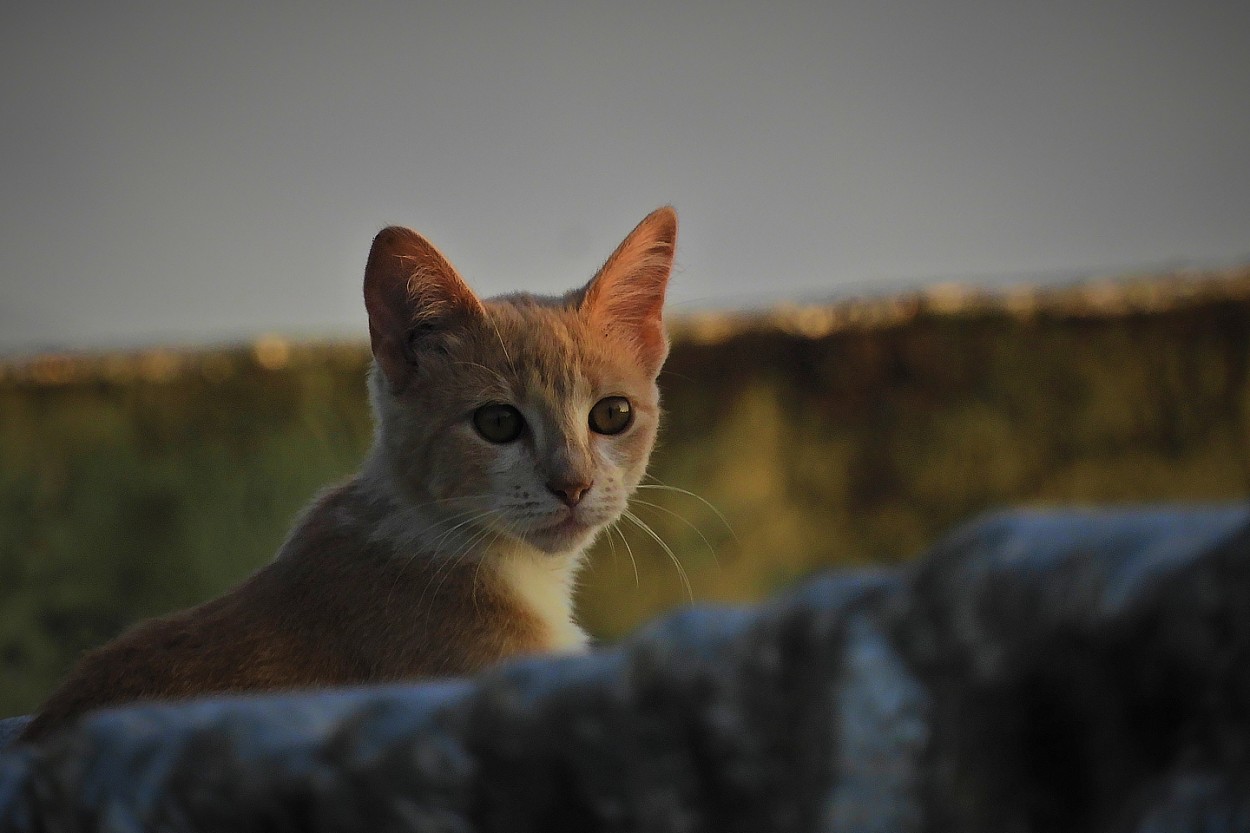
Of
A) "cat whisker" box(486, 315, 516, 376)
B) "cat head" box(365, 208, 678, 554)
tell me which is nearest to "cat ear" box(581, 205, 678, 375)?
"cat head" box(365, 208, 678, 554)

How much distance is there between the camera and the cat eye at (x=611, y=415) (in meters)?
1.32

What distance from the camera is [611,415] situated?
4.40ft

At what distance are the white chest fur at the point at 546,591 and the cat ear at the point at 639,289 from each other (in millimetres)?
295

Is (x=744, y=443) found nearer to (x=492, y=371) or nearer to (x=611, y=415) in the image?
(x=611, y=415)

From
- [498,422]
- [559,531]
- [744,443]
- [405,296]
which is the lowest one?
[744,443]

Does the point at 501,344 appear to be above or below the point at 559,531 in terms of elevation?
above

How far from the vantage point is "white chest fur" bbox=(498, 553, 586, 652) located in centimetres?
123

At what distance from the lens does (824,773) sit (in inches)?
13.8

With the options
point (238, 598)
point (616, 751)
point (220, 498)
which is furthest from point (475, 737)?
point (220, 498)

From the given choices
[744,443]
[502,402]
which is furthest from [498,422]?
[744,443]

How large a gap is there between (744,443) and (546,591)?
1.49 metres

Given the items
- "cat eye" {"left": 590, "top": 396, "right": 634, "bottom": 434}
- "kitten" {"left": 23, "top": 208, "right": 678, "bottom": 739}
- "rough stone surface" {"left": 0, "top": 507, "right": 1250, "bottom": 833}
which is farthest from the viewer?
"cat eye" {"left": 590, "top": 396, "right": 634, "bottom": 434}

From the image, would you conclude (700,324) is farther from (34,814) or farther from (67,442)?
(34,814)

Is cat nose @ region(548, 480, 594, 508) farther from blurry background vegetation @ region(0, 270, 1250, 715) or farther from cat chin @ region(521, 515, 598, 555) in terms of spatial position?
blurry background vegetation @ region(0, 270, 1250, 715)
